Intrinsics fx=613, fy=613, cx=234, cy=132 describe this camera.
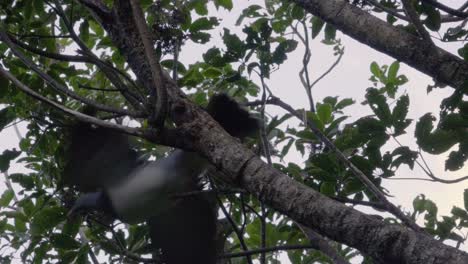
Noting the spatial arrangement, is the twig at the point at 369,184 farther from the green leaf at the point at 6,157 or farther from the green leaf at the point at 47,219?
the green leaf at the point at 6,157

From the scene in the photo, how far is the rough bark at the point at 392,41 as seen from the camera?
202 cm

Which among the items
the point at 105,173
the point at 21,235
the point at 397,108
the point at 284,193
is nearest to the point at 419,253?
the point at 284,193

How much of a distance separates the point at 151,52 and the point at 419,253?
87 centimetres

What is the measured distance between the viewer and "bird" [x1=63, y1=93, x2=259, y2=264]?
7.25 ft

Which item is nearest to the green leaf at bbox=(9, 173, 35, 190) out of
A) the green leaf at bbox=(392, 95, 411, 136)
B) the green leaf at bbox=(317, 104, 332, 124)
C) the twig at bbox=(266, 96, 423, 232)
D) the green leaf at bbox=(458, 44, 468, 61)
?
the twig at bbox=(266, 96, 423, 232)

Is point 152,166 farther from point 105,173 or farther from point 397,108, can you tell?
point 397,108

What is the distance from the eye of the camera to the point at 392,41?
216cm

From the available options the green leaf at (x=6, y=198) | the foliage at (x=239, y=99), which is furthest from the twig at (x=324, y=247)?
the green leaf at (x=6, y=198)

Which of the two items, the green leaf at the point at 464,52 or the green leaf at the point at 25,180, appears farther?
the green leaf at the point at 25,180

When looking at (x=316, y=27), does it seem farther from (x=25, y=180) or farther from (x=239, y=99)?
(x=25, y=180)

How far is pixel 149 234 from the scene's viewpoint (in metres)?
2.61

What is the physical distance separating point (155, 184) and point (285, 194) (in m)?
0.85

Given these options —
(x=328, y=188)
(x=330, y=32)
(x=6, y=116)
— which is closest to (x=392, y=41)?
(x=328, y=188)

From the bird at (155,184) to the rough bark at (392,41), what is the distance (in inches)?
21.3
